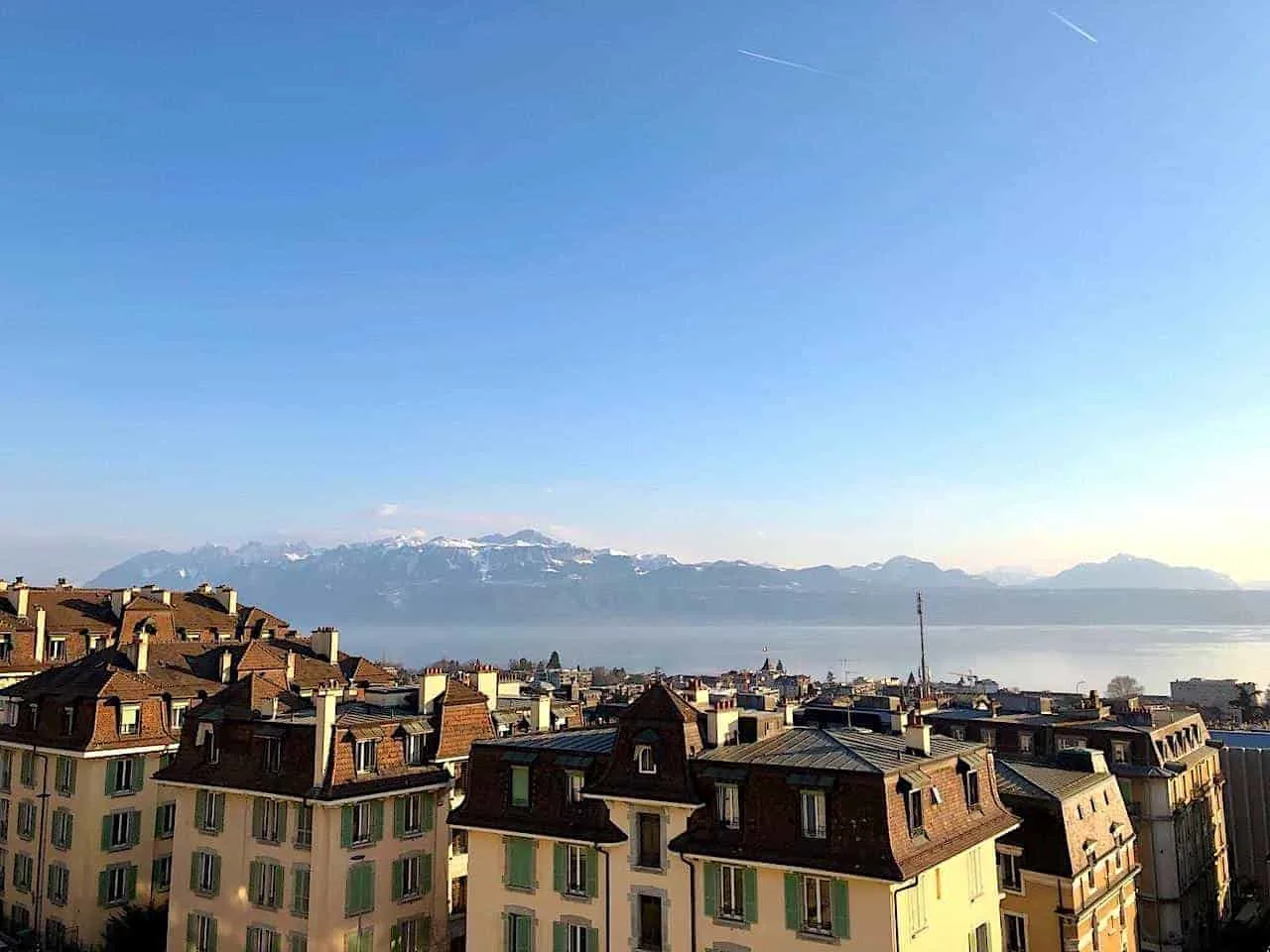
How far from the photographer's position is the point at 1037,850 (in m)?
31.0

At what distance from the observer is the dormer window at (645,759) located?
28.7 meters

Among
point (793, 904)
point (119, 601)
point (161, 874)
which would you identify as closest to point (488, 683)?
point (161, 874)

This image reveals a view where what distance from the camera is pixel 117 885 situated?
42.0m

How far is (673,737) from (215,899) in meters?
20.3

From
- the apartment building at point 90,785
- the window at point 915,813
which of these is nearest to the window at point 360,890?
the apartment building at point 90,785

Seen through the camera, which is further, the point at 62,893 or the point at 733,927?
the point at 62,893

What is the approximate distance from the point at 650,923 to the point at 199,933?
19.5 m

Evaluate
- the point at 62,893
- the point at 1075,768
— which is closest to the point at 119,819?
the point at 62,893

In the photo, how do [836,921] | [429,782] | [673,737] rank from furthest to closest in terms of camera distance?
[429,782] → [673,737] → [836,921]

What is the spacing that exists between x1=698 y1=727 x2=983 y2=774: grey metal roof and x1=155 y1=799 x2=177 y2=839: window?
28584mm

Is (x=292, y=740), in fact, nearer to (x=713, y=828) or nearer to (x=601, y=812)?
(x=601, y=812)

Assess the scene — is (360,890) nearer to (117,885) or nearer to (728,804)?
(117,885)

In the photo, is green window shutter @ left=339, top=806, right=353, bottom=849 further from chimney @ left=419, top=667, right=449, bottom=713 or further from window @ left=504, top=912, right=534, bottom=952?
window @ left=504, top=912, right=534, bottom=952

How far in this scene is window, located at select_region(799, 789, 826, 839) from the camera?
25328 mm
